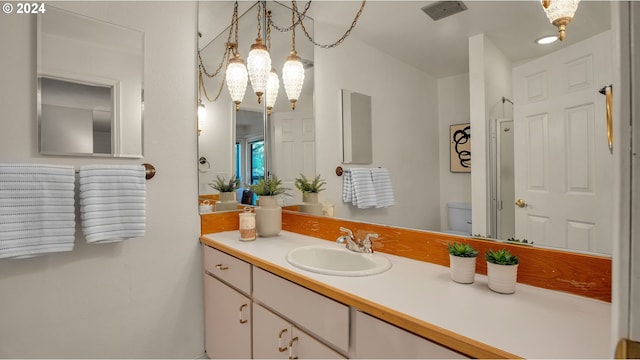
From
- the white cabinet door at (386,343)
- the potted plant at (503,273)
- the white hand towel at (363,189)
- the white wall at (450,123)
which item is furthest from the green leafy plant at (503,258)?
the white hand towel at (363,189)

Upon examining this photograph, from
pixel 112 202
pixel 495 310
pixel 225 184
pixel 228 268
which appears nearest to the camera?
pixel 495 310

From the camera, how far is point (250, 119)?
2027 millimetres

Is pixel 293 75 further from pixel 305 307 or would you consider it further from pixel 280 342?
pixel 280 342

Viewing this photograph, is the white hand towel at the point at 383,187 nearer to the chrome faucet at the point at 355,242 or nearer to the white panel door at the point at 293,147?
the chrome faucet at the point at 355,242

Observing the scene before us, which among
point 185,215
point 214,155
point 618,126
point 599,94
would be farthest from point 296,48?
point 618,126

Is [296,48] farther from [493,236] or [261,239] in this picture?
[493,236]

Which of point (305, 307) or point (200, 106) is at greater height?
point (200, 106)

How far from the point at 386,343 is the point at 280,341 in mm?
507

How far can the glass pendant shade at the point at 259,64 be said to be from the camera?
164 cm

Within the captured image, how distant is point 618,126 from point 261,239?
1.57 metres

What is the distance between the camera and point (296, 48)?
6.21 feet

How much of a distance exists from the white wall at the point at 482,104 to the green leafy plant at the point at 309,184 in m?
0.85

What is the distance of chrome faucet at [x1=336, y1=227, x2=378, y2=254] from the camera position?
1374mm

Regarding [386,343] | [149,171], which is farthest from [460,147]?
[149,171]
